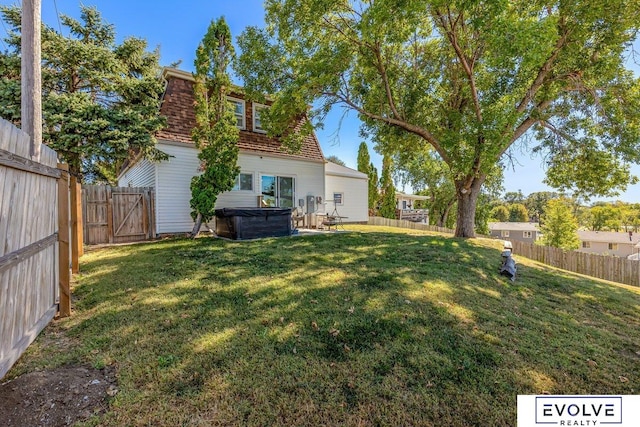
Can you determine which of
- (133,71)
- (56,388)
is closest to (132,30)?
(133,71)

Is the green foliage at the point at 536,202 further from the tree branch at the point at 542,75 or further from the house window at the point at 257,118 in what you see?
the house window at the point at 257,118

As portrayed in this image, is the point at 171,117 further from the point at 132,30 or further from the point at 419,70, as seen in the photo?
the point at 419,70

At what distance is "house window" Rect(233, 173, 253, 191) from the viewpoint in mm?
11391

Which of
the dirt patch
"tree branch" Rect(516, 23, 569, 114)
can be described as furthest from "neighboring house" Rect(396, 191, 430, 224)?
the dirt patch

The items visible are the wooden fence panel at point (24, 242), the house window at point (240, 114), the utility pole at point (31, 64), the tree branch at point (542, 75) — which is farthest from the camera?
the house window at point (240, 114)

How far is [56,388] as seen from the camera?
2174 millimetres

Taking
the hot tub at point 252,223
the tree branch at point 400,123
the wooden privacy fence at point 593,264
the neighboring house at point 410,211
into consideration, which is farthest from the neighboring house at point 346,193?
the wooden privacy fence at point 593,264

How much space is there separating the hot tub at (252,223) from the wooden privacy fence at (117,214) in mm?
2720

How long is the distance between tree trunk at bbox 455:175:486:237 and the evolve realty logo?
28.8 ft

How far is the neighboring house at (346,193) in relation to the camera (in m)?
16.8

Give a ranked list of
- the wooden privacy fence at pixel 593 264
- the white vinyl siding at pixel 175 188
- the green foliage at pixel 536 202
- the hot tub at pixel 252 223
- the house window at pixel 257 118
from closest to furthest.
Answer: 1. the wooden privacy fence at pixel 593 264
2. the hot tub at pixel 252 223
3. the white vinyl siding at pixel 175 188
4. the house window at pixel 257 118
5. the green foliage at pixel 536 202

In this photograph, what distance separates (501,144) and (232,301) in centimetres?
816

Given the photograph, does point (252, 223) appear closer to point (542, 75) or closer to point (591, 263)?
point (542, 75)

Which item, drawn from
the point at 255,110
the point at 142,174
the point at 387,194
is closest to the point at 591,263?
the point at 255,110
